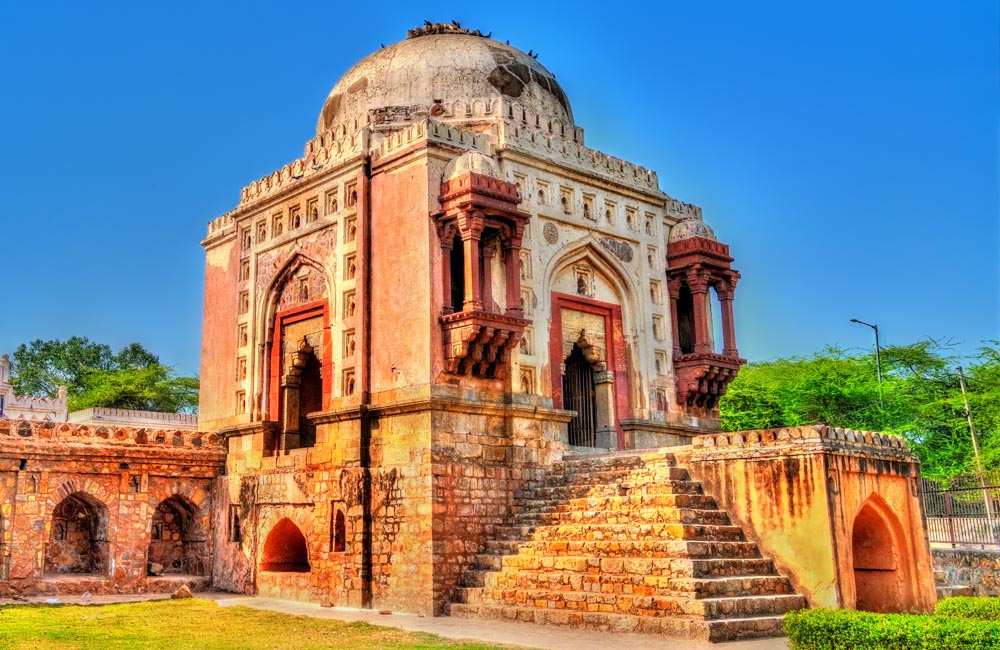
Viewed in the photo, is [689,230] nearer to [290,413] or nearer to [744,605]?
Answer: [290,413]

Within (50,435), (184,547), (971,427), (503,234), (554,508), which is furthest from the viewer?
(971,427)

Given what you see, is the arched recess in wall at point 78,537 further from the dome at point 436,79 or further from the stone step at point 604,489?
the dome at point 436,79

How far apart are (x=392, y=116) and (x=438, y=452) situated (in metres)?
7.30

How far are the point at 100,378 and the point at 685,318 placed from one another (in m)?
36.7

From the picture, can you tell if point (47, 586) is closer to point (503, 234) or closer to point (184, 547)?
point (184, 547)

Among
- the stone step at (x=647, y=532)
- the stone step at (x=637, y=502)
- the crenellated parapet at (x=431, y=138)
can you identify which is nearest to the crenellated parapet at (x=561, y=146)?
the crenellated parapet at (x=431, y=138)

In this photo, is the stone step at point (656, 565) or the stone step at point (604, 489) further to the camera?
the stone step at point (604, 489)

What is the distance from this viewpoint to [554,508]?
50.8 ft

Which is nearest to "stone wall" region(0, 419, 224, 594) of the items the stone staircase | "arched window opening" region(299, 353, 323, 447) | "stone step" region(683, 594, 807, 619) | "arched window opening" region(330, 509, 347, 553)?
"arched window opening" region(299, 353, 323, 447)

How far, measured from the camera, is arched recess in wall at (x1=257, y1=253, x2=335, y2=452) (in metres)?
19.0

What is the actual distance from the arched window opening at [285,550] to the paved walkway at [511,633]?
197 centimetres

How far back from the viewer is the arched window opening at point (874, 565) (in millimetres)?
13773

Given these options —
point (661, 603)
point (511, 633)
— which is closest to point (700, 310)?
point (661, 603)

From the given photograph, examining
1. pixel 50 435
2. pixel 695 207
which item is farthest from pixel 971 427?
pixel 50 435
